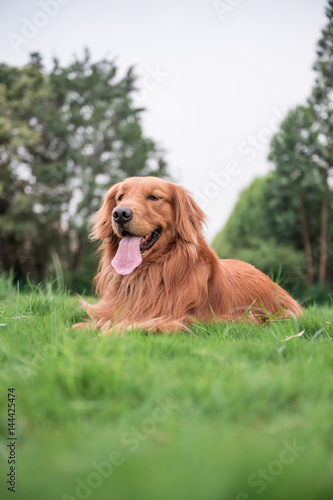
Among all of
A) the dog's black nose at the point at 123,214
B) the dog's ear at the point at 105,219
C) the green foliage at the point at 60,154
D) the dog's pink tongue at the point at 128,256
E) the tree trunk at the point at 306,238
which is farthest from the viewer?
the tree trunk at the point at 306,238

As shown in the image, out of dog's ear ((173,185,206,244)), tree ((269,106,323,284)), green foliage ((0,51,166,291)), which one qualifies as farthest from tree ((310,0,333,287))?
dog's ear ((173,185,206,244))

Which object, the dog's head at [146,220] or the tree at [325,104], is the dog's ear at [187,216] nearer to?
the dog's head at [146,220]

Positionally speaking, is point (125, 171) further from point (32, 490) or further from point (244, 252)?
point (32, 490)

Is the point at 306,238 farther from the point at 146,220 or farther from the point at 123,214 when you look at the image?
the point at 123,214

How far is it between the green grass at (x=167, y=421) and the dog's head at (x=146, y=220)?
131 centimetres

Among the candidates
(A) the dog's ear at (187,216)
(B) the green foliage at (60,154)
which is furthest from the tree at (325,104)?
(A) the dog's ear at (187,216)

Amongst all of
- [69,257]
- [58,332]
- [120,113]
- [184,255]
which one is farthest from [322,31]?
[58,332]

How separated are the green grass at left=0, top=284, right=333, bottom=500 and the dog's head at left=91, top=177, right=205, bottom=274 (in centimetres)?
131

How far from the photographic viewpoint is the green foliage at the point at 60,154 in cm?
2136

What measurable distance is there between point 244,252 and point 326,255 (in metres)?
5.27

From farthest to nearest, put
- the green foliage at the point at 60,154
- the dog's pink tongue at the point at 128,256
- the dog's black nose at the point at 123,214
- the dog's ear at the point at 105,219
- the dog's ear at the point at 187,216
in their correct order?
the green foliage at the point at 60,154 → the dog's ear at the point at 105,219 → the dog's ear at the point at 187,216 → the dog's pink tongue at the point at 128,256 → the dog's black nose at the point at 123,214

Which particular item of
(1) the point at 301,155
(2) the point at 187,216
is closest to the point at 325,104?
(1) the point at 301,155

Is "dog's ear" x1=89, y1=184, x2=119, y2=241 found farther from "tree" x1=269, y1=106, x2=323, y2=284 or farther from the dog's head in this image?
"tree" x1=269, y1=106, x2=323, y2=284

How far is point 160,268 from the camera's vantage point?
3334 millimetres
